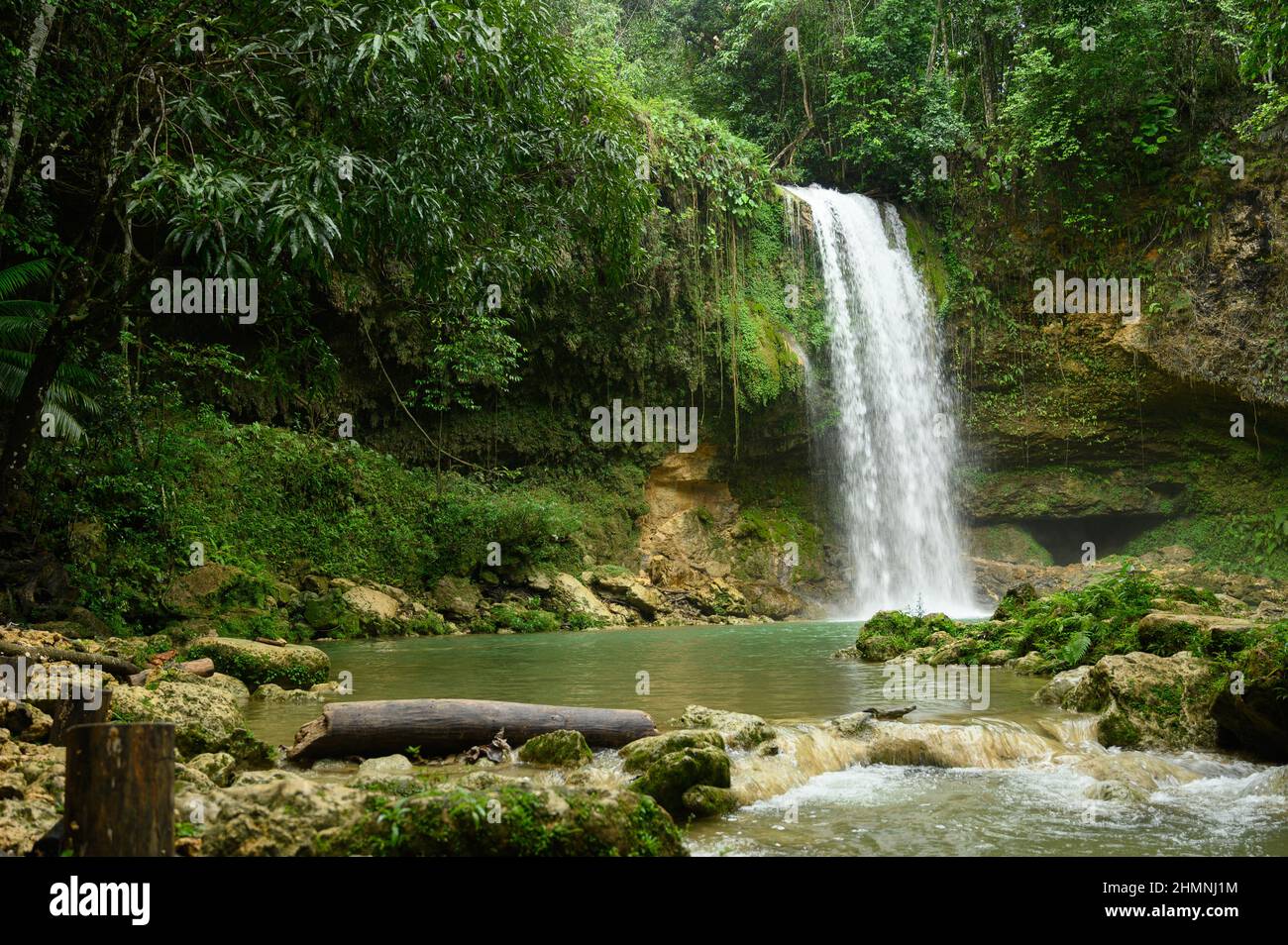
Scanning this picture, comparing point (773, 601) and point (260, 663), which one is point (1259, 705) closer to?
point (260, 663)

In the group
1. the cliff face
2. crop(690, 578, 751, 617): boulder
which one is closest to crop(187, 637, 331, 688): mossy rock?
crop(690, 578, 751, 617): boulder

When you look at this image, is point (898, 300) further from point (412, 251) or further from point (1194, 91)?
point (412, 251)

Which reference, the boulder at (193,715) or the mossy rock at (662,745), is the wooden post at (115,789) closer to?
the boulder at (193,715)

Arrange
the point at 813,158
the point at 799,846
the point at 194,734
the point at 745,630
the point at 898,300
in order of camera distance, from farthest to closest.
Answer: the point at 813,158 < the point at 898,300 < the point at 745,630 < the point at 194,734 < the point at 799,846

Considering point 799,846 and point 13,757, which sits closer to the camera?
point 799,846

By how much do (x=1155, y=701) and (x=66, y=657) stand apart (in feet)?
25.0

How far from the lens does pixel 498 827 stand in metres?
2.99

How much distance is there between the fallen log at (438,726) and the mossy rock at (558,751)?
0.97 ft

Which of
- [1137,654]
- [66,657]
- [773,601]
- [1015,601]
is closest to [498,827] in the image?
[66,657]

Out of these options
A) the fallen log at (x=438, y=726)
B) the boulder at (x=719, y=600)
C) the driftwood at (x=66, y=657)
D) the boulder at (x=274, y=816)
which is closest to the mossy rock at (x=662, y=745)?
the fallen log at (x=438, y=726)

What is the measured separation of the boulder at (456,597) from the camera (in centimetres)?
1617
